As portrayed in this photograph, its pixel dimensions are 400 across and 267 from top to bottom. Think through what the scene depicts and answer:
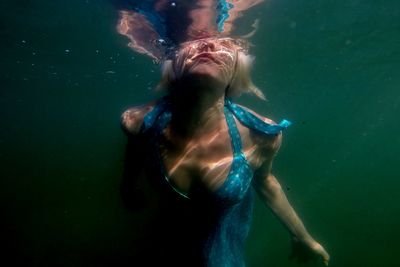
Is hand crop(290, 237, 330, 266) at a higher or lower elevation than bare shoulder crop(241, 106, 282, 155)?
lower

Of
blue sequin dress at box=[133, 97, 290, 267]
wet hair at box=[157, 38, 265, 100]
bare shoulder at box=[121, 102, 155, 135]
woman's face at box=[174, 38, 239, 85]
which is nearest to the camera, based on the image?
woman's face at box=[174, 38, 239, 85]

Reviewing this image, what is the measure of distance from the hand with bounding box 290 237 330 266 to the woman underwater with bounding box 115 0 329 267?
896mm

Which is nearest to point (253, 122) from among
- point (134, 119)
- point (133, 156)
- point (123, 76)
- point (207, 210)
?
point (207, 210)

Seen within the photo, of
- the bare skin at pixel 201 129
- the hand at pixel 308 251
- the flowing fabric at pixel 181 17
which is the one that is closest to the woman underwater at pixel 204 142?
the bare skin at pixel 201 129

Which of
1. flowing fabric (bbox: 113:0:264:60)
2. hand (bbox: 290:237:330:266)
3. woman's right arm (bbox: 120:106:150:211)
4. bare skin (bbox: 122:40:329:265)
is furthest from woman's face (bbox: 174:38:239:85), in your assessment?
flowing fabric (bbox: 113:0:264:60)

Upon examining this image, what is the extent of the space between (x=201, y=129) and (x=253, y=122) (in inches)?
21.9

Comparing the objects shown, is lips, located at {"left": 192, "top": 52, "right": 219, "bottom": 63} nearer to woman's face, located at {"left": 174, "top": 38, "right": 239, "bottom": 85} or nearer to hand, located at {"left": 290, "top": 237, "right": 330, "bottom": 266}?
woman's face, located at {"left": 174, "top": 38, "right": 239, "bottom": 85}

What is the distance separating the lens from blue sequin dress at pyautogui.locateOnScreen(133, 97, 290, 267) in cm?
309

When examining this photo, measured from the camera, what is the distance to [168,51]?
1245 cm

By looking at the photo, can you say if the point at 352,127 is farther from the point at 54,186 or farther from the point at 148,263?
the point at 148,263

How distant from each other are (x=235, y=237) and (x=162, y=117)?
1.95 metres

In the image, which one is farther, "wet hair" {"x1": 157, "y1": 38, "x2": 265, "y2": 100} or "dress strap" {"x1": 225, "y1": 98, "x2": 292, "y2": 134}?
"dress strap" {"x1": 225, "y1": 98, "x2": 292, "y2": 134}

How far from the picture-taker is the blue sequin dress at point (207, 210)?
3.09m

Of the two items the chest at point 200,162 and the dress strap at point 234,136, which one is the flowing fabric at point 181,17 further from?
the chest at point 200,162
